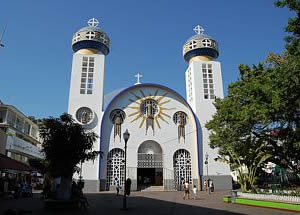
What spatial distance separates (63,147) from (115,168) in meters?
15.2

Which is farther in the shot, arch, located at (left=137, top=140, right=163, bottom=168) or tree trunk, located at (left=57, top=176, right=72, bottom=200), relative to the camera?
arch, located at (left=137, top=140, right=163, bottom=168)

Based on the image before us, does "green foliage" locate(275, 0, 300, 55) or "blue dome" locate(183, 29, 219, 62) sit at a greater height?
"blue dome" locate(183, 29, 219, 62)

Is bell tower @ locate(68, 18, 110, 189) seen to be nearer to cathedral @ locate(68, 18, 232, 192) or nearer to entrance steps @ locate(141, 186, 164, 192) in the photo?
cathedral @ locate(68, 18, 232, 192)

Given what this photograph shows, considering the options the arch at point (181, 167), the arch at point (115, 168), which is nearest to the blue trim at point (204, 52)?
the arch at point (181, 167)

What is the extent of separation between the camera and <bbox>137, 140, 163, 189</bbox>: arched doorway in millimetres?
28750

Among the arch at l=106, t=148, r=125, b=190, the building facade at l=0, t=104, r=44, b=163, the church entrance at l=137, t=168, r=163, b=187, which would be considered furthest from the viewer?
the building facade at l=0, t=104, r=44, b=163

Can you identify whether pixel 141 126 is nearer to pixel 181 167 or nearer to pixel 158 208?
pixel 181 167

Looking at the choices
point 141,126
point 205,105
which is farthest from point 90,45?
point 205,105

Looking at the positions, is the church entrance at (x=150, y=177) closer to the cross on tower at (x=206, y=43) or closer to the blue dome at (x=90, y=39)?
the blue dome at (x=90, y=39)

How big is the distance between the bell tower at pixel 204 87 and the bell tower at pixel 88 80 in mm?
10865

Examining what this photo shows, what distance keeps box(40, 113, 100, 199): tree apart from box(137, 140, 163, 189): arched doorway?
15.3 meters

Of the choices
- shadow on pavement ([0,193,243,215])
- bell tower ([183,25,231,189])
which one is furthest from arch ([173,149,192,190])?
shadow on pavement ([0,193,243,215])

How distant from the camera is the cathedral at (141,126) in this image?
2778cm

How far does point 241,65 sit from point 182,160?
1434 cm
